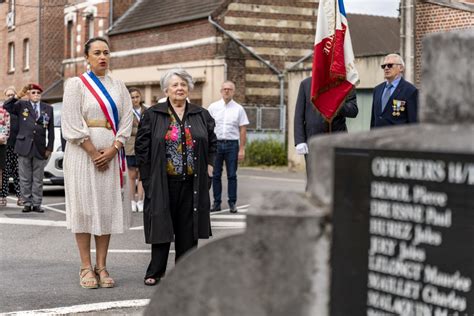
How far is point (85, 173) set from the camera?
7.58 metres

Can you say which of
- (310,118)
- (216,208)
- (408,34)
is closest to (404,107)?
(310,118)

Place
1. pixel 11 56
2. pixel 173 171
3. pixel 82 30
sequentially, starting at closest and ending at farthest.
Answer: pixel 173 171
pixel 82 30
pixel 11 56

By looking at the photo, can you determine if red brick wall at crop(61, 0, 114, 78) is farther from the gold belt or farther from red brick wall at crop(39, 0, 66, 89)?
the gold belt

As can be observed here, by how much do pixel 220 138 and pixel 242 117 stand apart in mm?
474

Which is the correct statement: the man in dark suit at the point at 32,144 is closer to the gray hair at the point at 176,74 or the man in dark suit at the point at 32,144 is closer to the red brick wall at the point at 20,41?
the gray hair at the point at 176,74

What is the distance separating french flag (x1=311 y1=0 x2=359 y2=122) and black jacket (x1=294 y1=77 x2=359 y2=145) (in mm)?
377

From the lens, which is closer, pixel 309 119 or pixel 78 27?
pixel 309 119

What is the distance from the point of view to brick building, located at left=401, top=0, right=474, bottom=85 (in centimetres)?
2162

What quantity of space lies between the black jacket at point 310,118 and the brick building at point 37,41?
37.2 m

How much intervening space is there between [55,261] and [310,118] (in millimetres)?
2934

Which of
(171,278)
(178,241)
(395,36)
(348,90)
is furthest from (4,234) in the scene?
(395,36)

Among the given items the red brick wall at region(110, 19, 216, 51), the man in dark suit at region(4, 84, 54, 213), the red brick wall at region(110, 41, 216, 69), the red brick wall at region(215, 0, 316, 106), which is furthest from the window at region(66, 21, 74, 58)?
the man in dark suit at region(4, 84, 54, 213)

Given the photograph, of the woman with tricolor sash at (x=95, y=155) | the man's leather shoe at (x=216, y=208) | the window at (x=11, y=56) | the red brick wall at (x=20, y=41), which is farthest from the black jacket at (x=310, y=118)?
the window at (x=11, y=56)

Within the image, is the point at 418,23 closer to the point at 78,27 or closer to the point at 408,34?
the point at 408,34
